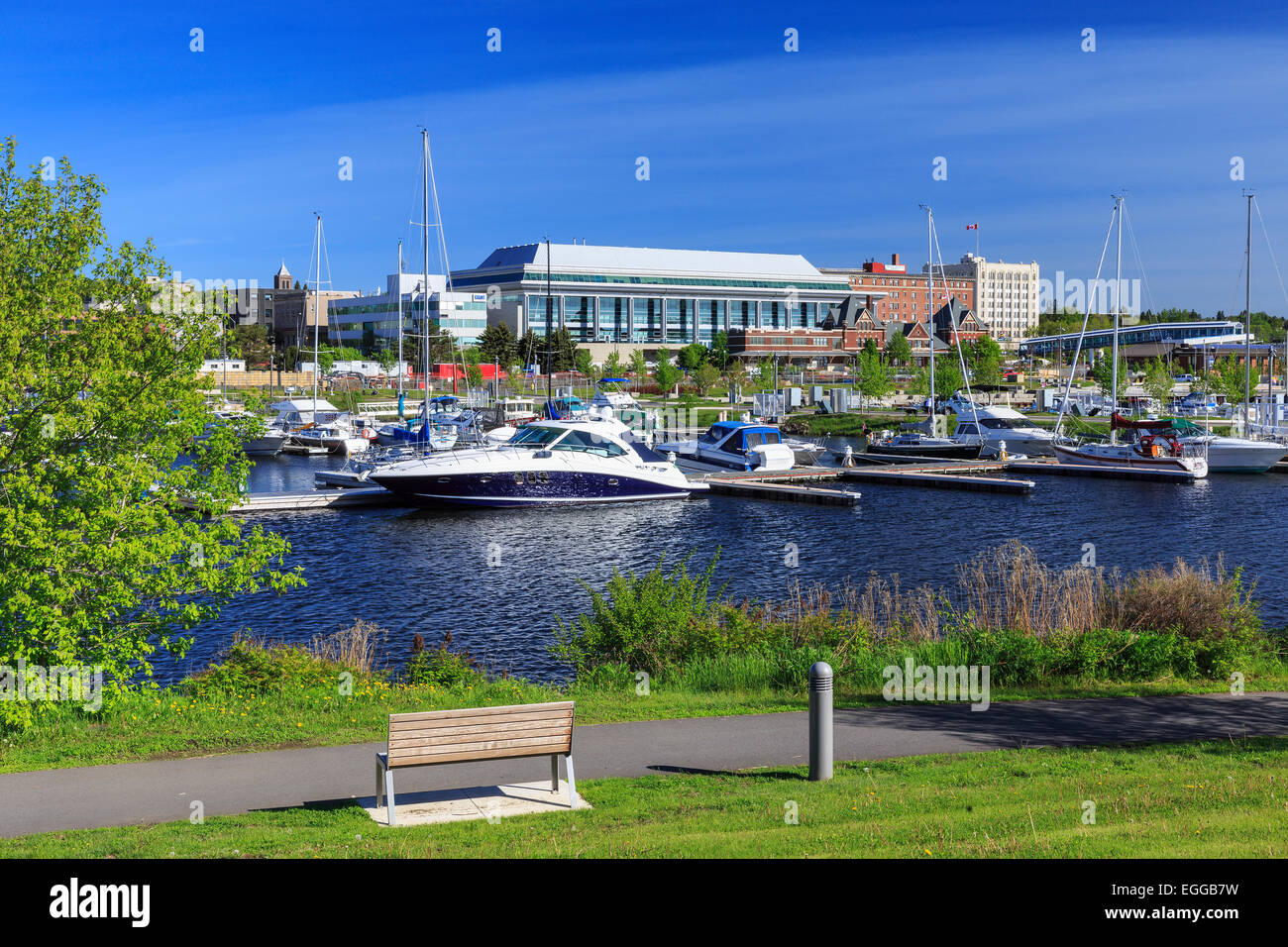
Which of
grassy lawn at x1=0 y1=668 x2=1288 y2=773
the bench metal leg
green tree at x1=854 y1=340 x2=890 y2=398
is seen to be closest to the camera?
the bench metal leg

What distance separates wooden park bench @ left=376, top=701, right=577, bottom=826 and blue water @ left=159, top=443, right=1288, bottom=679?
1098cm

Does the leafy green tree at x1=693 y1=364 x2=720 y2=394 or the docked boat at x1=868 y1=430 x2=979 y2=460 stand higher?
the leafy green tree at x1=693 y1=364 x2=720 y2=394

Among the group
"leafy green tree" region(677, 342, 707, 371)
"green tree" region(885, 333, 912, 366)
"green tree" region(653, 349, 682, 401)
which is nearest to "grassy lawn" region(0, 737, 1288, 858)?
"green tree" region(653, 349, 682, 401)

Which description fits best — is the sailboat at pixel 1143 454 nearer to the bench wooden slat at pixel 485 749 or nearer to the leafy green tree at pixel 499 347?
the bench wooden slat at pixel 485 749

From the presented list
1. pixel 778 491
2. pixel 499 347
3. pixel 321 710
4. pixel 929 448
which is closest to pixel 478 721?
pixel 321 710

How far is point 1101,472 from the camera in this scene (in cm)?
5931

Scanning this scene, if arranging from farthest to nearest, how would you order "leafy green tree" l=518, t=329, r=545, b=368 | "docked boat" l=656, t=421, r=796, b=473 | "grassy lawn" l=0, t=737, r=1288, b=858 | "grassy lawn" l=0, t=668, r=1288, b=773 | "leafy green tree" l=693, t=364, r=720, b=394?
1. "leafy green tree" l=518, t=329, r=545, b=368
2. "leafy green tree" l=693, t=364, r=720, b=394
3. "docked boat" l=656, t=421, r=796, b=473
4. "grassy lawn" l=0, t=668, r=1288, b=773
5. "grassy lawn" l=0, t=737, r=1288, b=858

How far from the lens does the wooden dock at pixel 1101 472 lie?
56.3 metres

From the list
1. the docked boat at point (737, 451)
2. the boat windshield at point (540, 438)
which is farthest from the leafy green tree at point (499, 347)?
the boat windshield at point (540, 438)

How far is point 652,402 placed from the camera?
11594 centimetres

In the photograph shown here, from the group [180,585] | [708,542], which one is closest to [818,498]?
[708,542]

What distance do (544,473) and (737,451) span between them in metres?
14.1

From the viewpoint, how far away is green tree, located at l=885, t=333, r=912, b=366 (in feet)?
567

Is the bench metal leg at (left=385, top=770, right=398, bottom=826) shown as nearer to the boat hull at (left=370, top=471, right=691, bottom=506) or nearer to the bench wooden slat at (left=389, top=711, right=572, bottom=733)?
the bench wooden slat at (left=389, top=711, right=572, bottom=733)
